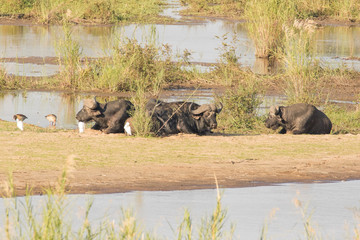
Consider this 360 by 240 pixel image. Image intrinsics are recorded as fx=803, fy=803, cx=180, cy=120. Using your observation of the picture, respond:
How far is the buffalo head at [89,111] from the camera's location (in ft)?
38.5

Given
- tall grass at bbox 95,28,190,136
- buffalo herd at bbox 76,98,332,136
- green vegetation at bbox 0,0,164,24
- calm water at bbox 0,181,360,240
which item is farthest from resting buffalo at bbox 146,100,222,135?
green vegetation at bbox 0,0,164,24

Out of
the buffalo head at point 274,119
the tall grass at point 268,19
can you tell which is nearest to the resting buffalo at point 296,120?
the buffalo head at point 274,119

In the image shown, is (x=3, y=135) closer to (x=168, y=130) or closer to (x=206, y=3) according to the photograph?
(x=168, y=130)

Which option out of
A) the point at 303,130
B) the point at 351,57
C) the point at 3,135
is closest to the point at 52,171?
the point at 3,135

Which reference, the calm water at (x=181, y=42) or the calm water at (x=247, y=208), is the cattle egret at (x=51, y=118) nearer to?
the calm water at (x=247, y=208)

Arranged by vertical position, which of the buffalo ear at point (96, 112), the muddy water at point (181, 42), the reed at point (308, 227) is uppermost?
the reed at point (308, 227)

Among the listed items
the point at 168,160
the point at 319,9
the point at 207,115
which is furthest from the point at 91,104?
the point at 319,9

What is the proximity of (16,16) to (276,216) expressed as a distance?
1234 inches

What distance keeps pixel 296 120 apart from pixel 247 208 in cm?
550

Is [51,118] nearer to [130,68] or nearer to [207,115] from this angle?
[207,115]

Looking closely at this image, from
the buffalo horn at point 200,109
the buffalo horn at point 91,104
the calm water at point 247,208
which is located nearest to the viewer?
the calm water at point 247,208

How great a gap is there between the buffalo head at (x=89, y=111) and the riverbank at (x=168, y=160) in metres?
0.24

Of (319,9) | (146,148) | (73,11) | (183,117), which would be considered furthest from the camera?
(319,9)

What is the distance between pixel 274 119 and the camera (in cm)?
1340
